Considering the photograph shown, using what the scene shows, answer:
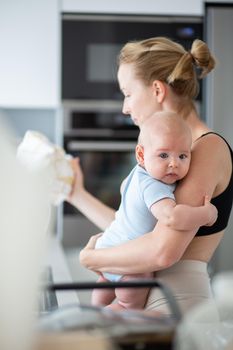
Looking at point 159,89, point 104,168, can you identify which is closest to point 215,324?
point 159,89

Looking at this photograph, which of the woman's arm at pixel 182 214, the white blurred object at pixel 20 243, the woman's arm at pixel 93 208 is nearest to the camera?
the white blurred object at pixel 20 243

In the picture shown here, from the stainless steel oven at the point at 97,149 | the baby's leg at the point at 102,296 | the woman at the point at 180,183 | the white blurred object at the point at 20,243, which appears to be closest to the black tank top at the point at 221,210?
the woman at the point at 180,183

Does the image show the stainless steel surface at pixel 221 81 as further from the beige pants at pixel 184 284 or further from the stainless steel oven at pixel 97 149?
the beige pants at pixel 184 284

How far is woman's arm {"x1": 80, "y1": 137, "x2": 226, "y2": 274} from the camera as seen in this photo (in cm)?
117

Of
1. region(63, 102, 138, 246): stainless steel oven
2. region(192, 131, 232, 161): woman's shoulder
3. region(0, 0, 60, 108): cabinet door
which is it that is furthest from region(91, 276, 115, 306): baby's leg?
region(0, 0, 60, 108): cabinet door

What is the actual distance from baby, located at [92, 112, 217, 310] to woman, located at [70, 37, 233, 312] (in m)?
0.03

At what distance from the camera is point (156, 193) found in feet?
3.92

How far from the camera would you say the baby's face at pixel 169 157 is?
48.0 inches

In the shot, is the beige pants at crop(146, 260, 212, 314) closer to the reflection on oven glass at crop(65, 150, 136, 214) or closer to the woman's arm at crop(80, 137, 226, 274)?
the woman's arm at crop(80, 137, 226, 274)

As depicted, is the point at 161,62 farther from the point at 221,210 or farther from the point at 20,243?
the point at 20,243

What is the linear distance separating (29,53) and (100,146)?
586mm

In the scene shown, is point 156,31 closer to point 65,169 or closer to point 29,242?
point 65,169

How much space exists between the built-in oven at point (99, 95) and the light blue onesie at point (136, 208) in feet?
6.01

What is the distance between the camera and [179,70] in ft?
4.45
